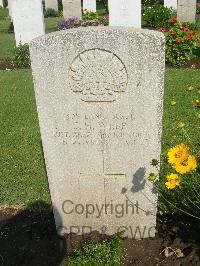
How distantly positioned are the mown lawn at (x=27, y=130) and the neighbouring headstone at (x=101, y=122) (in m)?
1.00

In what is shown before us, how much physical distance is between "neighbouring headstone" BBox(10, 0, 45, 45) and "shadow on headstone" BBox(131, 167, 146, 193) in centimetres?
847

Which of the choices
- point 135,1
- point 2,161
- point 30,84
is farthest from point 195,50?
point 2,161

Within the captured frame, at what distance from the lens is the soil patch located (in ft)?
10.3

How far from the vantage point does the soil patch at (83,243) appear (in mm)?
3152

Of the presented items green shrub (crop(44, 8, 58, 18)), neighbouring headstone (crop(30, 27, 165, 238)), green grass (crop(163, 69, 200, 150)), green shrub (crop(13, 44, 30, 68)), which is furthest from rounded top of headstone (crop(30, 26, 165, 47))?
green shrub (crop(44, 8, 58, 18))

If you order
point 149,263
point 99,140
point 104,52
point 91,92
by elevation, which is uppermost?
point 104,52

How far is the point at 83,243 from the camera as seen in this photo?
3.33m

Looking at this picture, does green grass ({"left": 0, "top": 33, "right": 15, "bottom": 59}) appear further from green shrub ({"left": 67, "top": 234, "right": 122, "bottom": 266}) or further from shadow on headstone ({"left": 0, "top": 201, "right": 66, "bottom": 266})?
green shrub ({"left": 67, "top": 234, "right": 122, "bottom": 266})

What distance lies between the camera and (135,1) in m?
10.1

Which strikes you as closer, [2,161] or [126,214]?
[126,214]

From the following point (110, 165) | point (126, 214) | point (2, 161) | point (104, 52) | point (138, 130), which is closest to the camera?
point (104, 52)

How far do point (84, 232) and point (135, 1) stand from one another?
8177 mm

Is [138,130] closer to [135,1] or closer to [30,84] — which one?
[30,84]

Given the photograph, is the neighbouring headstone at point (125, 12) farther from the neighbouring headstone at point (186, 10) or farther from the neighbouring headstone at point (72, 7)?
the neighbouring headstone at point (72, 7)
